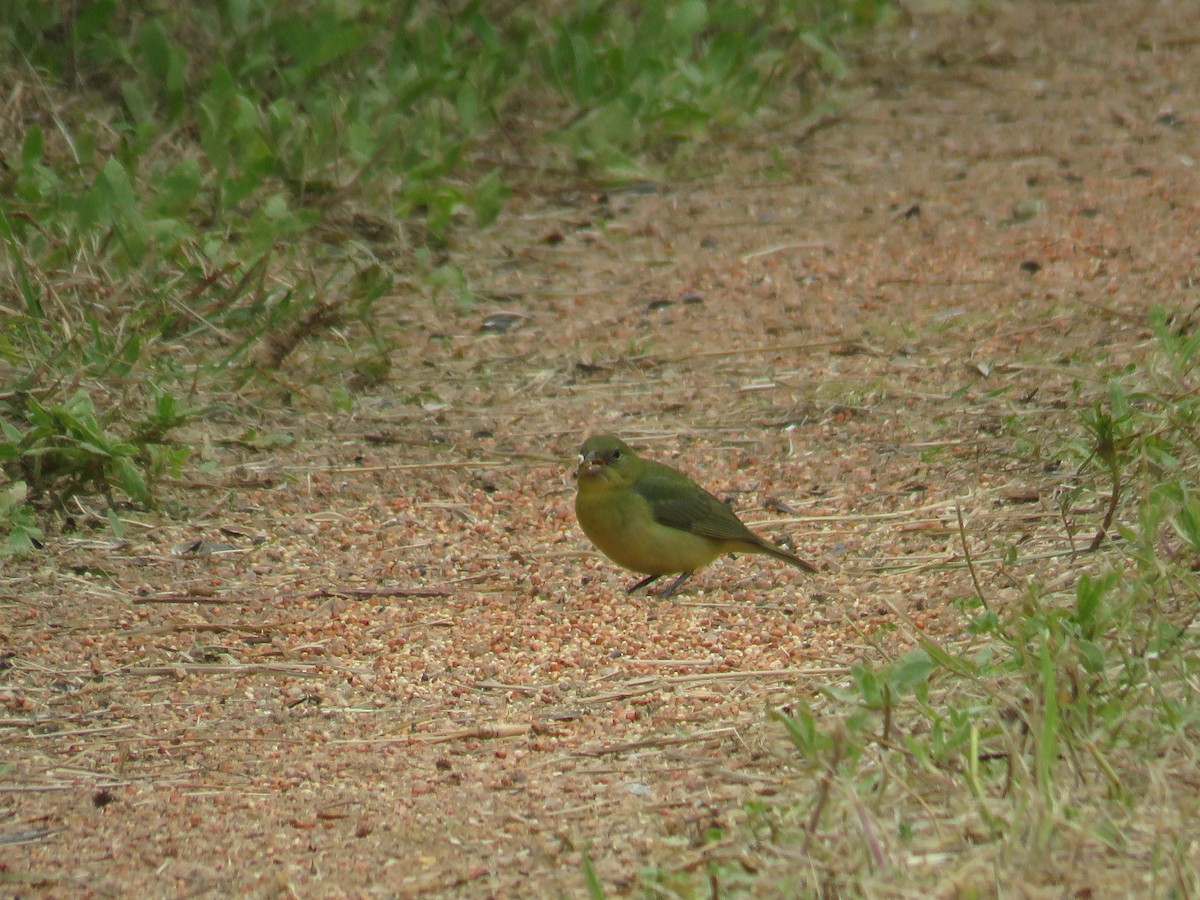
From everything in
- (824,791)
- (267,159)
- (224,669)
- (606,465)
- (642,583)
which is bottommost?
(642,583)

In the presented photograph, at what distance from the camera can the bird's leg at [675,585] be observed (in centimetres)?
569

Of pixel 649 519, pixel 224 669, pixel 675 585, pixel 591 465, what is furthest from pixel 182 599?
pixel 675 585

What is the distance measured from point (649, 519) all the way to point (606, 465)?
240 mm

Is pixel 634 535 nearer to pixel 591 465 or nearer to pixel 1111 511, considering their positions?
pixel 591 465

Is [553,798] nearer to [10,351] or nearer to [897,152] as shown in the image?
[10,351]

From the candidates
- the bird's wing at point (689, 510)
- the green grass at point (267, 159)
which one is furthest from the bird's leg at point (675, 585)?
the green grass at point (267, 159)

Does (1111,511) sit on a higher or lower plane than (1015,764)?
lower

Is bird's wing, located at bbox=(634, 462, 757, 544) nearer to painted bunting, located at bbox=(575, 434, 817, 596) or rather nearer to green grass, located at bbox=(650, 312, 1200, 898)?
painted bunting, located at bbox=(575, 434, 817, 596)

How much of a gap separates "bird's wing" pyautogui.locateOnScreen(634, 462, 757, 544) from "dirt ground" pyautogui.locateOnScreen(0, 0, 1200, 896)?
0.67 feet

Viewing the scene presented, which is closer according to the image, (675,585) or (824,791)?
(824,791)

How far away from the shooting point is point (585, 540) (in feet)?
20.0

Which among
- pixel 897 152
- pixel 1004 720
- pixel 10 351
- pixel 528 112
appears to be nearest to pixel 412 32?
pixel 528 112

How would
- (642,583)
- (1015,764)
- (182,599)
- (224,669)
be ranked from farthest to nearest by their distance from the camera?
(642,583) < (182,599) < (224,669) < (1015,764)

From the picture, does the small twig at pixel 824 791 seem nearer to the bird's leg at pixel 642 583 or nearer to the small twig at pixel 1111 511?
the small twig at pixel 1111 511
